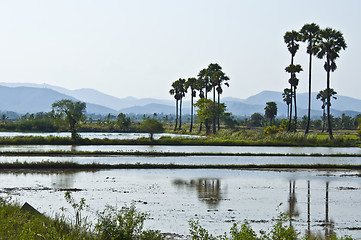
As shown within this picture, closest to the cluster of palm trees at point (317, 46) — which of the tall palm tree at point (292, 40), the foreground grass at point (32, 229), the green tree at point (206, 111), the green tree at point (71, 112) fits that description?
the tall palm tree at point (292, 40)

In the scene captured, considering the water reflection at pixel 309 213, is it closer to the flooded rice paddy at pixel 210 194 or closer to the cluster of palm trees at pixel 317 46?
the flooded rice paddy at pixel 210 194

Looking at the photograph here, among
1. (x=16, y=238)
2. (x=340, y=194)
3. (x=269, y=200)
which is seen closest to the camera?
(x=16, y=238)

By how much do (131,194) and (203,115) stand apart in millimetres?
64202

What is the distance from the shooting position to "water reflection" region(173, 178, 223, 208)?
56.9ft

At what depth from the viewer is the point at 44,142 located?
43438mm

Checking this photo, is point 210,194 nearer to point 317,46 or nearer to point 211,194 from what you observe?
point 211,194

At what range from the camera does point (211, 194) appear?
61.7 ft

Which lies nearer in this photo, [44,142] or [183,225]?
[183,225]

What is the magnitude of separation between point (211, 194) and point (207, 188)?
5.29 ft

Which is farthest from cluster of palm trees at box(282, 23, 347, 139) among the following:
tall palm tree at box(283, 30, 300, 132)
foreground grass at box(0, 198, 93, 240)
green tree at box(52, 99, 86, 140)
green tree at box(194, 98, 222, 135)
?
foreground grass at box(0, 198, 93, 240)

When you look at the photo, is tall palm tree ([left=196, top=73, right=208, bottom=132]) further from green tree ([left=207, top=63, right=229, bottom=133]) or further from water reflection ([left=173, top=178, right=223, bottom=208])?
water reflection ([left=173, top=178, right=223, bottom=208])

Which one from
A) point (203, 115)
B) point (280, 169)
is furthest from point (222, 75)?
point (280, 169)

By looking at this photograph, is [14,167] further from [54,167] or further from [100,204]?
[100,204]

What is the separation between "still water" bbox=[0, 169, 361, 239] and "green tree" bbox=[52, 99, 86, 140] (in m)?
20.9
